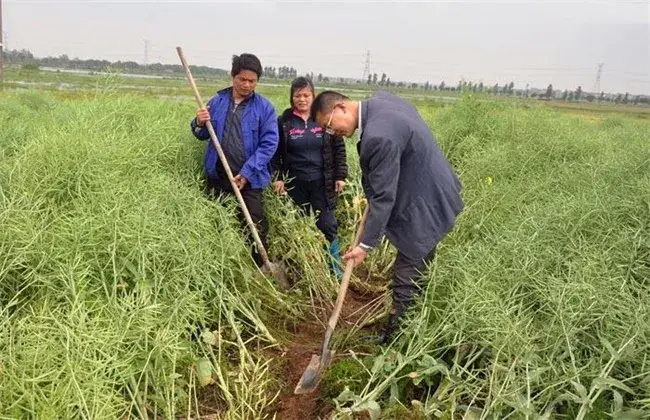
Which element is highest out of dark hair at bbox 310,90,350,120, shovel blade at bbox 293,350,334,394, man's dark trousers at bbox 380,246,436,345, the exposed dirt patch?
dark hair at bbox 310,90,350,120

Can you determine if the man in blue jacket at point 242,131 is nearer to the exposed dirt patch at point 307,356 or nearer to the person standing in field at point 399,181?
the exposed dirt patch at point 307,356

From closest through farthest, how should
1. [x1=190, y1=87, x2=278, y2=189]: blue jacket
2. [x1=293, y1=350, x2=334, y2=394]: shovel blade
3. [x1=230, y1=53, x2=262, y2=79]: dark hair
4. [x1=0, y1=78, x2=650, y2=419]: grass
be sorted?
[x1=0, y1=78, x2=650, y2=419]: grass < [x1=293, y1=350, x2=334, y2=394]: shovel blade < [x1=230, y1=53, x2=262, y2=79]: dark hair < [x1=190, y1=87, x2=278, y2=189]: blue jacket

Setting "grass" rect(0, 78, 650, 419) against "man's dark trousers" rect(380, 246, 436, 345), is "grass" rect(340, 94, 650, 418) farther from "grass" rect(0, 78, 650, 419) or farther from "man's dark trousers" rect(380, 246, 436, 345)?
"man's dark trousers" rect(380, 246, 436, 345)

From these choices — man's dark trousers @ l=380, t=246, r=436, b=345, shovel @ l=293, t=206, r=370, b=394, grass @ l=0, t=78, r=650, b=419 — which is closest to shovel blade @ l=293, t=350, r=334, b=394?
shovel @ l=293, t=206, r=370, b=394

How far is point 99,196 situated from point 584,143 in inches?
221

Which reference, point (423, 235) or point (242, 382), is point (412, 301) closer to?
point (423, 235)

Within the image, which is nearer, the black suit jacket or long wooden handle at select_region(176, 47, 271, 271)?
Answer: the black suit jacket

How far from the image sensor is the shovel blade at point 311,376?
2924 mm

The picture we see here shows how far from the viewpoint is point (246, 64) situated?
12.5 feet

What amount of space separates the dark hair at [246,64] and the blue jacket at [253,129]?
0.22 m

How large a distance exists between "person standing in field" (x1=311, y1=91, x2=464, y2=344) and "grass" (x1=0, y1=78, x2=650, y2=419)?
0.66 feet

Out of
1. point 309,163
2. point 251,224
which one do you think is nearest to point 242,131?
point 309,163

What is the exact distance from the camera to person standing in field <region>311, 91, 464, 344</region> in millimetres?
2869

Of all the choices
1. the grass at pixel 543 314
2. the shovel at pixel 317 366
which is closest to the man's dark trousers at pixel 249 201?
the shovel at pixel 317 366
